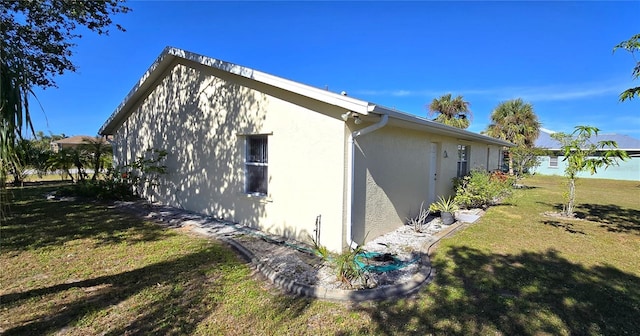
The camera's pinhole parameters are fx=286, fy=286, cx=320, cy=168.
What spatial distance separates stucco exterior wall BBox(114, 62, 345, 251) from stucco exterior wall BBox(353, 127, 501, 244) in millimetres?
625

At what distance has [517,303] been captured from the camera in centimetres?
368

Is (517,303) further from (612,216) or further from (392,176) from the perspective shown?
(612,216)

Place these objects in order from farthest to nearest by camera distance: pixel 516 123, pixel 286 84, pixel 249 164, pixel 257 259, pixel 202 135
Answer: pixel 516 123 < pixel 202 135 < pixel 249 164 < pixel 286 84 < pixel 257 259

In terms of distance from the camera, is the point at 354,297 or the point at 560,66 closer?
the point at 354,297

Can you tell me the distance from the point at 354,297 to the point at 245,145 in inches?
181

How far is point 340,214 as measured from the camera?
528 cm

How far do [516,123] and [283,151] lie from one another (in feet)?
83.1

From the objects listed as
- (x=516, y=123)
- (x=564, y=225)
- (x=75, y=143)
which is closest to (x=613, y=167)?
(x=516, y=123)

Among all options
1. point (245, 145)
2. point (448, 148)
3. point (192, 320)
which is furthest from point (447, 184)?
point (192, 320)

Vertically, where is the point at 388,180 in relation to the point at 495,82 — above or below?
below

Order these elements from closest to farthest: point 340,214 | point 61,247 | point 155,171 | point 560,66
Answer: point 340,214 → point 61,247 → point 155,171 → point 560,66

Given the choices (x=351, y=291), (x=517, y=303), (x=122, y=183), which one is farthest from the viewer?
(x=122, y=183)

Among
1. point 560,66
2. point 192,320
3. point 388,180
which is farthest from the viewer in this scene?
point 560,66

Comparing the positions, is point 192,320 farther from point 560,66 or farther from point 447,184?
point 560,66
